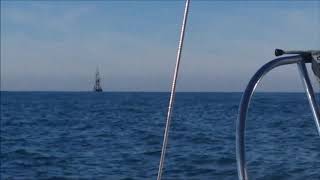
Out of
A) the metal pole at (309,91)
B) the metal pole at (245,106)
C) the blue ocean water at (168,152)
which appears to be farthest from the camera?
the blue ocean water at (168,152)

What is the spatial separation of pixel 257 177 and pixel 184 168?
2970mm

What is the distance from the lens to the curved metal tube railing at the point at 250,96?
2.82 m

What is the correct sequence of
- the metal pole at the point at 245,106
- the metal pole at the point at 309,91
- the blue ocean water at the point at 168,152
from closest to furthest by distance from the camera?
the metal pole at the point at 245,106, the metal pole at the point at 309,91, the blue ocean water at the point at 168,152

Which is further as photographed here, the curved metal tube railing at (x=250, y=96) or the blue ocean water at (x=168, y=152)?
the blue ocean water at (x=168, y=152)

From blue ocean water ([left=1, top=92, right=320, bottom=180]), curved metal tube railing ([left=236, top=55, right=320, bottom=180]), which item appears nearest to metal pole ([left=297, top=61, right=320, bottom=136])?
curved metal tube railing ([left=236, top=55, right=320, bottom=180])

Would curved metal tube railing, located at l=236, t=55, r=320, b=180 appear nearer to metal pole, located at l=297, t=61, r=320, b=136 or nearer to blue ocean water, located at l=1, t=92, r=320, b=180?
metal pole, located at l=297, t=61, r=320, b=136

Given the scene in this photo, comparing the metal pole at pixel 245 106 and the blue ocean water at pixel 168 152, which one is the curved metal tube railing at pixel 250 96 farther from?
the blue ocean water at pixel 168 152

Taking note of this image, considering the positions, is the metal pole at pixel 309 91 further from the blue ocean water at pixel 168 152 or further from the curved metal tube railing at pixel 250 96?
the blue ocean water at pixel 168 152

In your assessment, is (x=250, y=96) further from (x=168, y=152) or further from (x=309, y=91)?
(x=168, y=152)

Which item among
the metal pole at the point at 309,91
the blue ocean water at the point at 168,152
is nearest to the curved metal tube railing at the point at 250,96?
the metal pole at the point at 309,91

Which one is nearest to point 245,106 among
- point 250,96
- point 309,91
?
point 250,96

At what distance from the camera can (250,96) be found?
2.90m

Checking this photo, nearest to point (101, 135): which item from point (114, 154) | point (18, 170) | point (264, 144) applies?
point (114, 154)

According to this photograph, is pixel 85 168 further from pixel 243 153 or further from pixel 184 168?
pixel 243 153
